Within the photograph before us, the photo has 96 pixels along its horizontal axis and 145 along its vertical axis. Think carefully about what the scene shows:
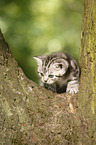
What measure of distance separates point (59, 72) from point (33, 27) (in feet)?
8.01

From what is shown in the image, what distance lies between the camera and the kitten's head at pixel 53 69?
10.2 ft

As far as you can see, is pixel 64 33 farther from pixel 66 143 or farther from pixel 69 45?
pixel 66 143

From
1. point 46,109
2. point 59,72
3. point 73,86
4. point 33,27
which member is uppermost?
point 33,27

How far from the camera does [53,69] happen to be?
312 cm

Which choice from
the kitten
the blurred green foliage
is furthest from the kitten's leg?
the blurred green foliage

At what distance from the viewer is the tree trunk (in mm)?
2244

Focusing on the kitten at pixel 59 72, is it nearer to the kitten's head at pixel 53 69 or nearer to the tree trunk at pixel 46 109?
the kitten's head at pixel 53 69

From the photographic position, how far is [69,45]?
544 centimetres

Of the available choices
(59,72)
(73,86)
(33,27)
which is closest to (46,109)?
(73,86)

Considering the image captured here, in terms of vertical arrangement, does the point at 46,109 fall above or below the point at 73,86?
below

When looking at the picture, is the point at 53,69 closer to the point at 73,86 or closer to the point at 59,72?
the point at 59,72

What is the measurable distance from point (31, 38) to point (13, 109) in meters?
3.17

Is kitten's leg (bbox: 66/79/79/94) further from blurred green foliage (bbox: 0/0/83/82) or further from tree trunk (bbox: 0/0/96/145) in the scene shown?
blurred green foliage (bbox: 0/0/83/82)

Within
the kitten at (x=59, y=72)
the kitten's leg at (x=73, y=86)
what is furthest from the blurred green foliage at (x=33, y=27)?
the kitten's leg at (x=73, y=86)
